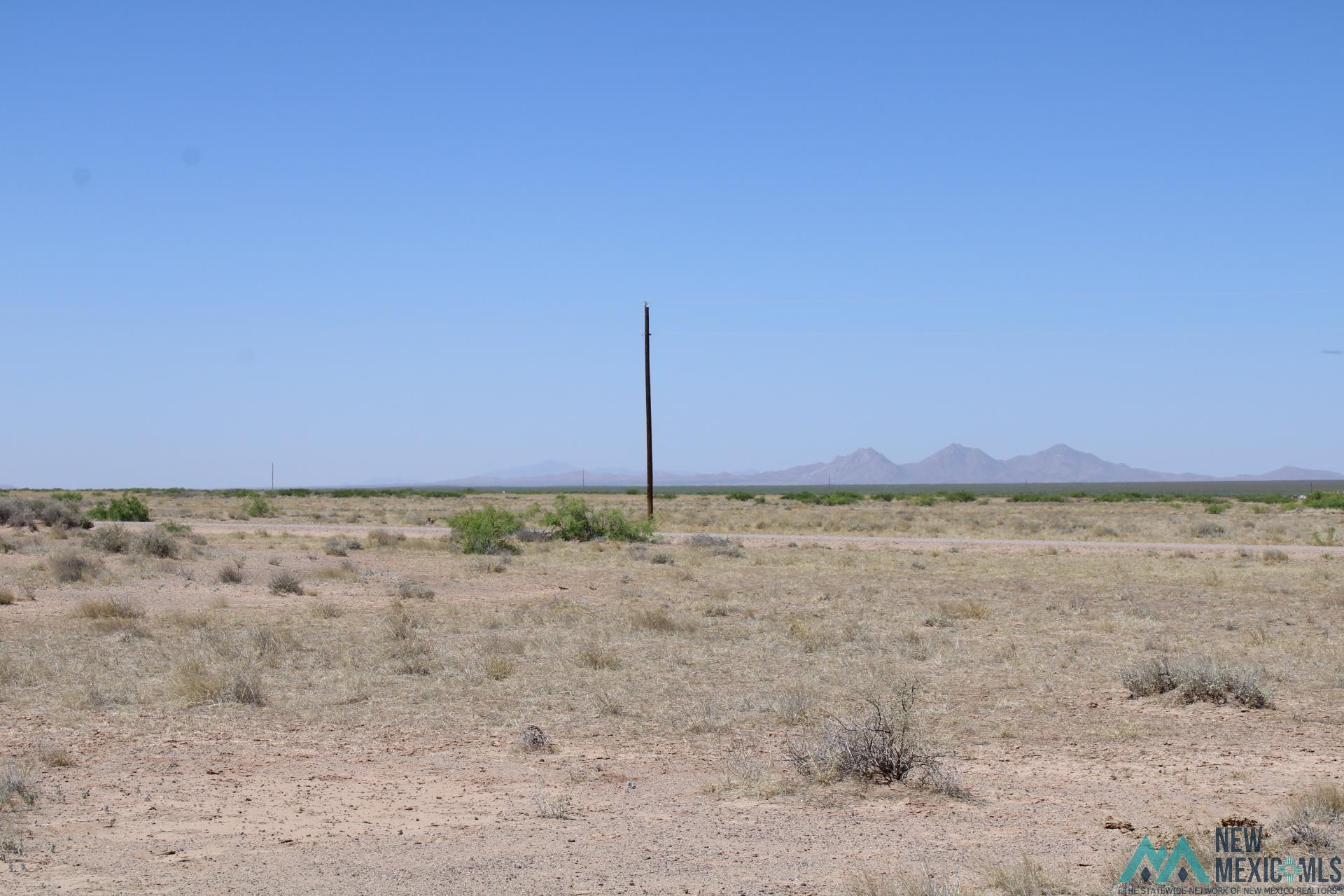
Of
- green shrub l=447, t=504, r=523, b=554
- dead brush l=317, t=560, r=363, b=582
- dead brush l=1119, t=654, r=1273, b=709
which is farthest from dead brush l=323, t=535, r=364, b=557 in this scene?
dead brush l=1119, t=654, r=1273, b=709

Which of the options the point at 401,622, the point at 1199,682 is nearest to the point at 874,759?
the point at 1199,682

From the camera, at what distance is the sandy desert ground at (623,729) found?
7621 millimetres

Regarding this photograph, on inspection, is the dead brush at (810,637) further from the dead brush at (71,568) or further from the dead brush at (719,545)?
the dead brush at (71,568)

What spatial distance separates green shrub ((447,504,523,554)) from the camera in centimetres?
3603

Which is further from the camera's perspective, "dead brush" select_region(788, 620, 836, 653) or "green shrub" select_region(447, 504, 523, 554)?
"green shrub" select_region(447, 504, 523, 554)

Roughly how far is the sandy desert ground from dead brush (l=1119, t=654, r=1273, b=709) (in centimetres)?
16

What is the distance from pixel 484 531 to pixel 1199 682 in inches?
1040

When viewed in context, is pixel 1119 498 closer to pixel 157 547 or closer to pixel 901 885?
pixel 157 547

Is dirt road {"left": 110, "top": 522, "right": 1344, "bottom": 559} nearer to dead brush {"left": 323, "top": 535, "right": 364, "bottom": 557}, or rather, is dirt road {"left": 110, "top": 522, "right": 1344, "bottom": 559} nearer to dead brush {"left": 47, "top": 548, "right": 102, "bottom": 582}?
dead brush {"left": 323, "top": 535, "right": 364, "bottom": 557}

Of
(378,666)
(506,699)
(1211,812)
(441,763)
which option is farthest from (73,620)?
(1211,812)

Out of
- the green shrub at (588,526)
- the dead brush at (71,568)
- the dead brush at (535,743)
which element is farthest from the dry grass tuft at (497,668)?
the green shrub at (588,526)

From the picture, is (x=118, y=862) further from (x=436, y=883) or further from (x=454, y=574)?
(x=454, y=574)

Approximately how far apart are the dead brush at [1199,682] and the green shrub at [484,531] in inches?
971

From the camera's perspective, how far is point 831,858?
299 inches
